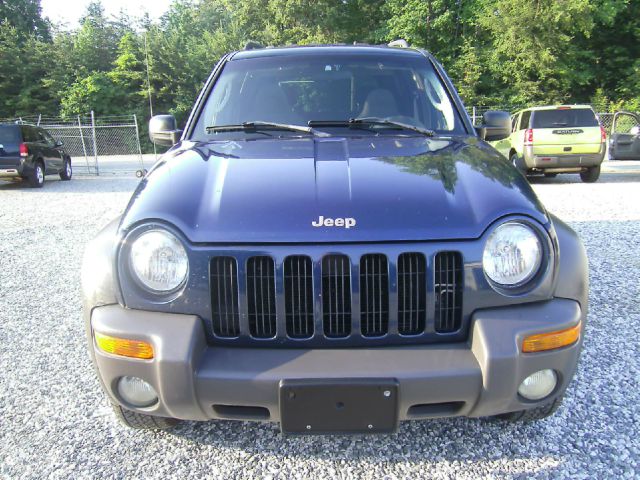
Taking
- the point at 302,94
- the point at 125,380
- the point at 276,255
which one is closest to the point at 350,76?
the point at 302,94

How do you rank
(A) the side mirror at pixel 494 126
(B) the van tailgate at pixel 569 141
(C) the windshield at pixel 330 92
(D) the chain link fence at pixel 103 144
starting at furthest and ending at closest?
(D) the chain link fence at pixel 103 144
(B) the van tailgate at pixel 569 141
(A) the side mirror at pixel 494 126
(C) the windshield at pixel 330 92

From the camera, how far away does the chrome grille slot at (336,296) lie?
1882 mm

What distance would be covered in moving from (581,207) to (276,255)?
8200 millimetres

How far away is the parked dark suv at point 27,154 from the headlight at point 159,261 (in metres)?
12.7

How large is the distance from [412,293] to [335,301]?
0.99 feet

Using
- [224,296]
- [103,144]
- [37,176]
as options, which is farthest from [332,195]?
[103,144]

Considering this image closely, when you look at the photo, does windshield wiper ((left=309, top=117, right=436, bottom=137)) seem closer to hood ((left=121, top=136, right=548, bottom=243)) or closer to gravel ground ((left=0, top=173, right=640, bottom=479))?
hood ((left=121, top=136, right=548, bottom=243))

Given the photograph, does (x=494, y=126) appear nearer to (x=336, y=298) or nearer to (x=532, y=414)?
(x=532, y=414)

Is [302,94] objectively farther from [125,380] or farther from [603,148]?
[603,148]

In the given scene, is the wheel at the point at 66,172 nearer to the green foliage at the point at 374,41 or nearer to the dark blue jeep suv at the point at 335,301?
the green foliage at the point at 374,41

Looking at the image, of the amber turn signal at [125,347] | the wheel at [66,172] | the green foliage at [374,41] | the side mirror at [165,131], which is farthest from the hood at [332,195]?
the green foliage at [374,41]

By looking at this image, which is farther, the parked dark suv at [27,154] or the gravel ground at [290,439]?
the parked dark suv at [27,154]

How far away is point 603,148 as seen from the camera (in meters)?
11.3

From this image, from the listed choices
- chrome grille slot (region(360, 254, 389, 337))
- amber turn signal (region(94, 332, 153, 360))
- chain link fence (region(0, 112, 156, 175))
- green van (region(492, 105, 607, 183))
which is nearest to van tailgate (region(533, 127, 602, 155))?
green van (region(492, 105, 607, 183))
